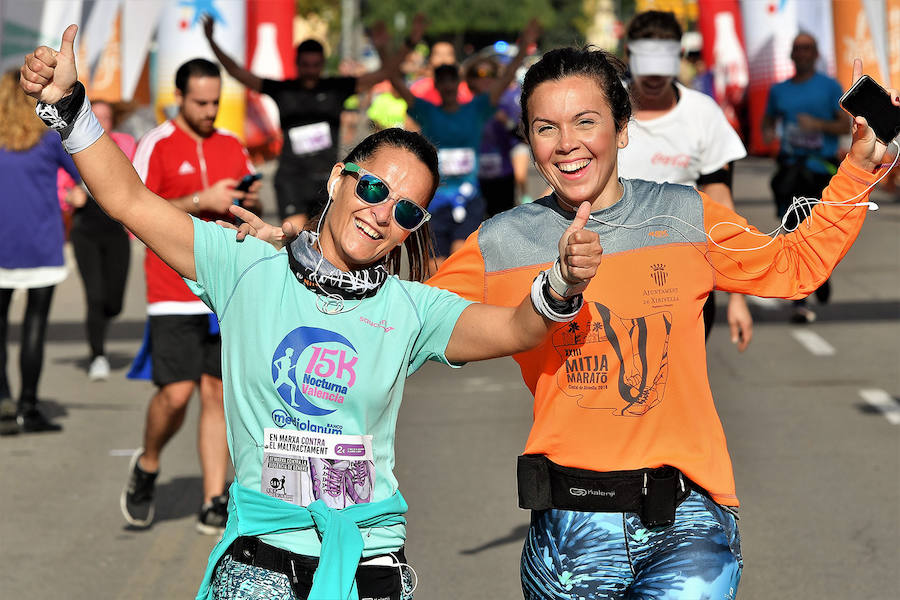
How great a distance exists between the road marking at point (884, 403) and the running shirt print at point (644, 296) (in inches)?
211

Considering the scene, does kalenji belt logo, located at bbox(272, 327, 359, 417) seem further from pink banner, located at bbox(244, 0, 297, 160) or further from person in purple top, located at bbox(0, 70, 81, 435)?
pink banner, located at bbox(244, 0, 297, 160)

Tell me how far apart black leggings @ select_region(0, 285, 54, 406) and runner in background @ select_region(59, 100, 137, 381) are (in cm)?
155

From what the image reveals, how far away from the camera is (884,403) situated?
923cm

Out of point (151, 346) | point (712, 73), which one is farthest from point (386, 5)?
point (151, 346)

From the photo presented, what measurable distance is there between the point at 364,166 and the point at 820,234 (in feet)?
3.64

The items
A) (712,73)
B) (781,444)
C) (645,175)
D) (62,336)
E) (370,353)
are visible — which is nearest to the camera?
(370,353)

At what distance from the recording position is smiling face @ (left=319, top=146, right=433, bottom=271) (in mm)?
3320

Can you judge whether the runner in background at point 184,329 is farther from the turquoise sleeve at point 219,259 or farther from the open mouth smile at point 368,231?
the open mouth smile at point 368,231

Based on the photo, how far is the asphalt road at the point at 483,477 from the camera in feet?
19.7

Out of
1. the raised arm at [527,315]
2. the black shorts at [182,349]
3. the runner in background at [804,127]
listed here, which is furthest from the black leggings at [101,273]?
the raised arm at [527,315]

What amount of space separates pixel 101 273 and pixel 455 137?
116 inches

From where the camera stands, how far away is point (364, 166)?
3.43m

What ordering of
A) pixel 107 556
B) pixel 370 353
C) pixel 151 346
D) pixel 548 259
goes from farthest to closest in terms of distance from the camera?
1. pixel 151 346
2. pixel 107 556
3. pixel 548 259
4. pixel 370 353

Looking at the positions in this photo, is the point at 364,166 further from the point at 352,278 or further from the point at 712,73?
the point at 712,73
